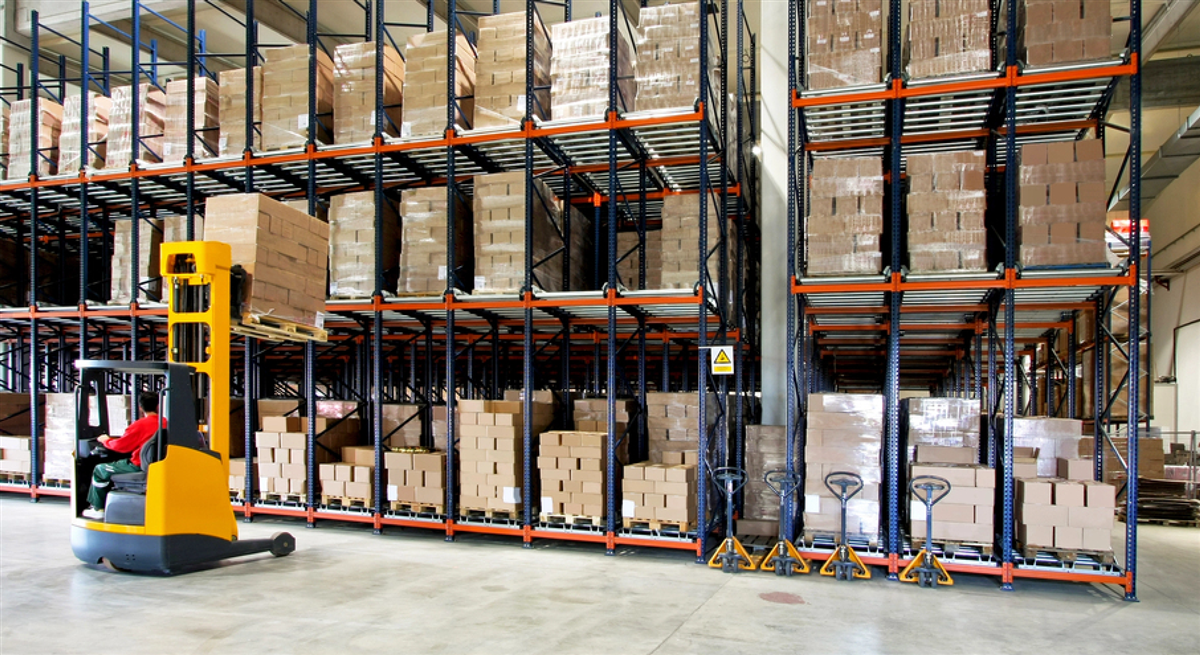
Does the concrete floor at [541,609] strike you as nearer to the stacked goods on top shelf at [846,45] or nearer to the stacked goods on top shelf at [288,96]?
the stacked goods on top shelf at [846,45]

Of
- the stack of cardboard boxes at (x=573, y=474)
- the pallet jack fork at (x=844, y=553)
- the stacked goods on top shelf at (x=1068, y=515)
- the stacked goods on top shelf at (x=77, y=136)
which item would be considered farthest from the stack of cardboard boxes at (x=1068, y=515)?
the stacked goods on top shelf at (x=77, y=136)

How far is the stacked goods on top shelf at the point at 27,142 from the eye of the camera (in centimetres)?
1387

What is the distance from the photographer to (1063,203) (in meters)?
8.29

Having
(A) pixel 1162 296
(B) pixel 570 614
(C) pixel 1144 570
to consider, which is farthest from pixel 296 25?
(A) pixel 1162 296

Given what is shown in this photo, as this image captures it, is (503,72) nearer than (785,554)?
No

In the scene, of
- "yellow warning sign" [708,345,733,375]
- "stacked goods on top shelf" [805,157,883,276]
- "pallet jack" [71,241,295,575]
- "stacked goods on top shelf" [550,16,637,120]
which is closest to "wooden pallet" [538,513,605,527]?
→ "yellow warning sign" [708,345,733,375]

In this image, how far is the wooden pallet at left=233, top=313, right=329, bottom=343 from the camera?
8570 mm

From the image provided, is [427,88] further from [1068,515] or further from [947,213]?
[1068,515]

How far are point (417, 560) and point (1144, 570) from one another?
27.4 ft

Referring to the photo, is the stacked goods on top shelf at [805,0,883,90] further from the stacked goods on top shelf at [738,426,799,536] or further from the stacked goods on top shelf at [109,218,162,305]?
the stacked goods on top shelf at [109,218,162,305]

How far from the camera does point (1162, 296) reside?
24922mm

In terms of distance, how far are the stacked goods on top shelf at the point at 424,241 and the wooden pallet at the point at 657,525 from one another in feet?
12.6

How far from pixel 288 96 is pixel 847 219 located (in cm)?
788

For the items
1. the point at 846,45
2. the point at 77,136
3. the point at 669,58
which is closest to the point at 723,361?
the point at 669,58
